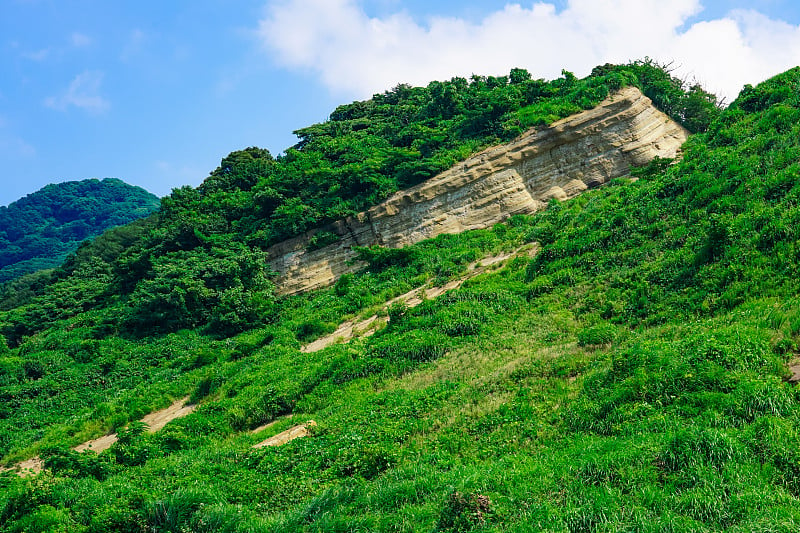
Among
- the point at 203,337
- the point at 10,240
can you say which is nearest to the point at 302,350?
the point at 203,337

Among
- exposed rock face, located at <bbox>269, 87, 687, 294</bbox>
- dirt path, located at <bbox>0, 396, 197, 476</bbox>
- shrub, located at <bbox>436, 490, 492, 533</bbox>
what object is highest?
exposed rock face, located at <bbox>269, 87, 687, 294</bbox>

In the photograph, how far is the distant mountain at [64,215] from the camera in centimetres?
7956

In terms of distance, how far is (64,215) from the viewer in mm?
91875

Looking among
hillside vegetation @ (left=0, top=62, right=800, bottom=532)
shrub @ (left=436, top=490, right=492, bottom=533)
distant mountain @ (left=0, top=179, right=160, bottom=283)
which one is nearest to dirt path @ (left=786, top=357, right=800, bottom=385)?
hillside vegetation @ (left=0, top=62, right=800, bottom=532)

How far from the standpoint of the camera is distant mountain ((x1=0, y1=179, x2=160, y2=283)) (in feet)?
261

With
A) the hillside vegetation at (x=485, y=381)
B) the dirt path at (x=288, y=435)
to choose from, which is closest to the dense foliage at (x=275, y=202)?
the hillside vegetation at (x=485, y=381)

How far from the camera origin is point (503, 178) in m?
27.9

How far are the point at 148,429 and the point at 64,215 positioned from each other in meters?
89.0

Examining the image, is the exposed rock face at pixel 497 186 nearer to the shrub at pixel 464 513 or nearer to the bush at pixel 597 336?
the bush at pixel 597 336

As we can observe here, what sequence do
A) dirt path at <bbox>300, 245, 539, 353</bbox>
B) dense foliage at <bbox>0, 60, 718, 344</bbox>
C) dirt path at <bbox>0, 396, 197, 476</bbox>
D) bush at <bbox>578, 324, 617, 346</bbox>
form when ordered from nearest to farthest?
bush at <bbox>578, 324, 617, 346</bbox>, dirt path at <bbox>0, 396, 197, 476</bbox>, dirt path at <bbox>300, 245, 539, 353</bbox>, dense foliage at <bbox>0, 60, 718, 344</bbox>

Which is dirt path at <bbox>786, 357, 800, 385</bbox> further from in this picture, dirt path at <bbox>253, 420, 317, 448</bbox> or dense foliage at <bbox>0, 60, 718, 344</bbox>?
dense foliage at <bbox>0, 60, 718, 344</bbox>

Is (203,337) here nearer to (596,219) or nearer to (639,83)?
(596,219)

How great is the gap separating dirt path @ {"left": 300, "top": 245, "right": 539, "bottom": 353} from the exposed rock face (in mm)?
5266

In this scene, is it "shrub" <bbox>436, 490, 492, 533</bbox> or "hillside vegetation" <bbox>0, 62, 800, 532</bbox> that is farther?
"hillside vegetation" <bbox>0, 62, 800, 532</bbox>
